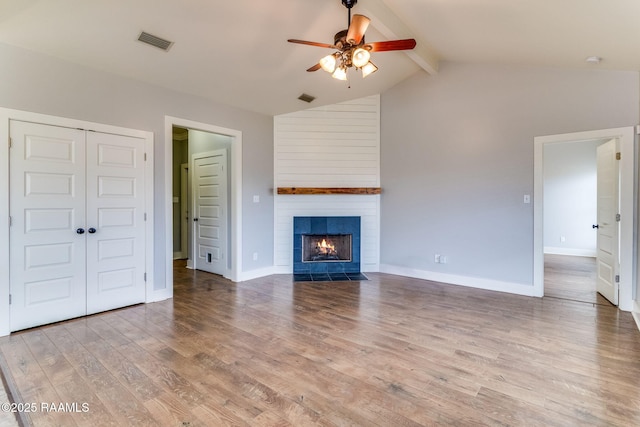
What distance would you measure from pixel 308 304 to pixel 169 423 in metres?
2.18

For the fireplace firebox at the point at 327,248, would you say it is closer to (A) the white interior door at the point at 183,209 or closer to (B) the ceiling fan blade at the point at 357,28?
(A) the white interior door at the point at 183,209

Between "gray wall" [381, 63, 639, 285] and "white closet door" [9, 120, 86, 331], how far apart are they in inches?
174

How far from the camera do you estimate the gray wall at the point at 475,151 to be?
375 centimetres

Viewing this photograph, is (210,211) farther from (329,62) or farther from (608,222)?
(608,222)

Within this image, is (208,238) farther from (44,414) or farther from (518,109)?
(518,109)

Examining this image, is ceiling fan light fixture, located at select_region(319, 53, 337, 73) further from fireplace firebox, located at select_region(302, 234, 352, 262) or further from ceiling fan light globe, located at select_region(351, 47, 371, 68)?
fireplace firebox, located at select_region(302, 234, 352, 262)

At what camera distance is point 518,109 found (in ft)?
13.6

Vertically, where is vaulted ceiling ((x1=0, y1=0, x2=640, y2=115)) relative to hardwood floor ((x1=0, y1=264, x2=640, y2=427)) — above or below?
above

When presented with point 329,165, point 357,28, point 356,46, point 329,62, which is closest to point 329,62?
point 329,62

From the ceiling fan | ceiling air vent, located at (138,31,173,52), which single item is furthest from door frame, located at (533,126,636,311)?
ceiling air vent, located at (138,31,173,52)

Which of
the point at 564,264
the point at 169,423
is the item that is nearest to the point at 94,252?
the point at 169,423

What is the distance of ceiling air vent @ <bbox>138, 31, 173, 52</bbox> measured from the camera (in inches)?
119

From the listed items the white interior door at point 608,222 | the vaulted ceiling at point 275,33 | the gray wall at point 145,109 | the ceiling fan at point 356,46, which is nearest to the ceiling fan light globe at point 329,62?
the ceiling fan at point 356,46

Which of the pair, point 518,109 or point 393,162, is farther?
point 393,162
